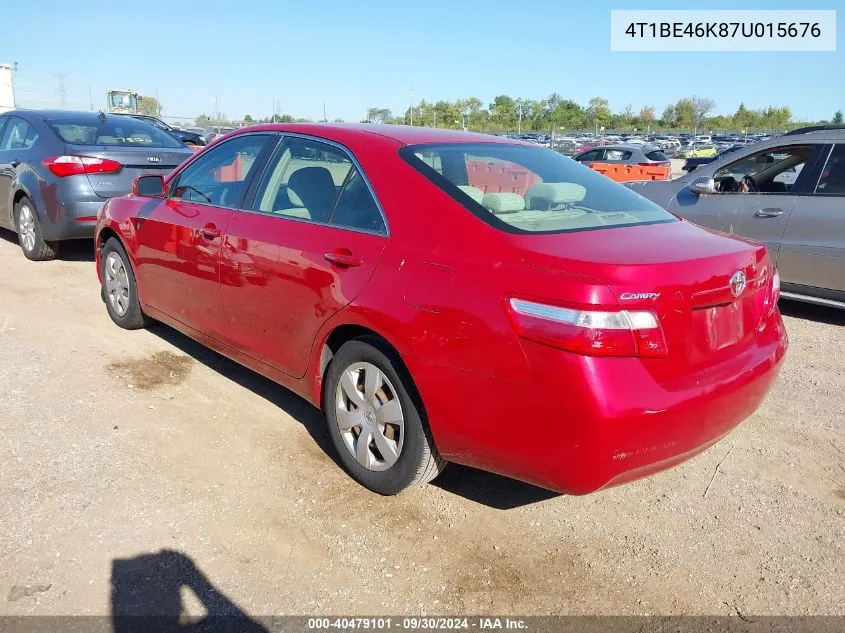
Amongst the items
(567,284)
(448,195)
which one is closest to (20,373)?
(448,195)

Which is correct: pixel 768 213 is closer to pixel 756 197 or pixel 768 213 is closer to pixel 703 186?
pixel 756 197

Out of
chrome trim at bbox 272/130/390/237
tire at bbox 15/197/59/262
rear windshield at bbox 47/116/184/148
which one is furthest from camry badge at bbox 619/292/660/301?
tire at bbox 15/197/59/262

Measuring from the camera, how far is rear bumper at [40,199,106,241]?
7.15 meters

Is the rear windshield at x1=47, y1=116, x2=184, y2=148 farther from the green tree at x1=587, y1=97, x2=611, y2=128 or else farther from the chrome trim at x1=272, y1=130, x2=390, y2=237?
the green tree at x1=587, y1=97, x2=611, y2=128

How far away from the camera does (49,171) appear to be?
23.8ft

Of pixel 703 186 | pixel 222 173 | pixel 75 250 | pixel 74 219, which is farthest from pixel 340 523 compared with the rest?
pixel 75 250

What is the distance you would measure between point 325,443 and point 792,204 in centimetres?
485

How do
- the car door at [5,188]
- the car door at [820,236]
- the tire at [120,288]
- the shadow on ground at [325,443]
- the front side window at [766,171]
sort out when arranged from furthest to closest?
the car door at [5,188] → the front side window at [766,171] → the car door at [820,236] → the tire at [120,288] → the shadow on ground at [325,443]

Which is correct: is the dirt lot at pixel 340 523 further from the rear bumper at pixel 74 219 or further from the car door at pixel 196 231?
the rear bumper at pixel 74 219

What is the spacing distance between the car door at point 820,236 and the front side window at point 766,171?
0.84ft

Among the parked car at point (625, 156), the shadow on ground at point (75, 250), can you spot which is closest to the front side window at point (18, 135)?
the shadow on ground at point (75, 250)

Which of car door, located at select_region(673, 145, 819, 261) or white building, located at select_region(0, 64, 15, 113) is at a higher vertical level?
white building, located at select_region(0, 64, 15, 113)

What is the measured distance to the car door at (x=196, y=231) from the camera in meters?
4.04

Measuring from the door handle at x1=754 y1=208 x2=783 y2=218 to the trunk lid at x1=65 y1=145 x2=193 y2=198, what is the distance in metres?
5.77
